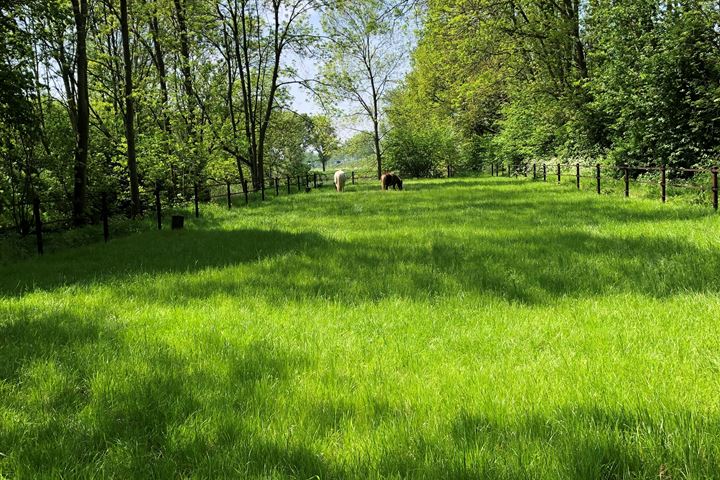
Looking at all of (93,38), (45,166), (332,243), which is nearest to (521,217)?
(332,243)

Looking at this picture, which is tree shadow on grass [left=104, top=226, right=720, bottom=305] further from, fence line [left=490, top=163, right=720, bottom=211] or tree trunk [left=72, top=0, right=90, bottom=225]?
tree trunk [left=72, top=0, right=90, bottom=225]

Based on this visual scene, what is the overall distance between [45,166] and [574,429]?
634 inches

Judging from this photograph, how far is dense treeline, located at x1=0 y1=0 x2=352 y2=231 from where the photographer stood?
11.9 meters

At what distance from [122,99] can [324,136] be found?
1987 centimetres

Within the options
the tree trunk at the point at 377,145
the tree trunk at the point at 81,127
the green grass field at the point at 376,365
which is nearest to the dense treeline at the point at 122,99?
the tree trunk at the point at 81,127

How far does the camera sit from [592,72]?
22625 millimetres

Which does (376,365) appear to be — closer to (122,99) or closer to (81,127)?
(81,127)

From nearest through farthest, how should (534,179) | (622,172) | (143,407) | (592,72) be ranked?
(143,407) → (622,172) → (592,72) → (534,179)

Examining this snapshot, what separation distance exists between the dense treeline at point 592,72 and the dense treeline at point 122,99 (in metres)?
12.1

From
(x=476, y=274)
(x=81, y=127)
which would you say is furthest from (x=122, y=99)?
(x=476, y=274)

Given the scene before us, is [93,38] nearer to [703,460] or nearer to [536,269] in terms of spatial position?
[536,269]

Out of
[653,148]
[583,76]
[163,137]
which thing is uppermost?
[583,76]

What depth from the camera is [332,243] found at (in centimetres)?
1010

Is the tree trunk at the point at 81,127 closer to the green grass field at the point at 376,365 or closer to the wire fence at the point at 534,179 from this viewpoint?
the wire fence at the point at 534,179
